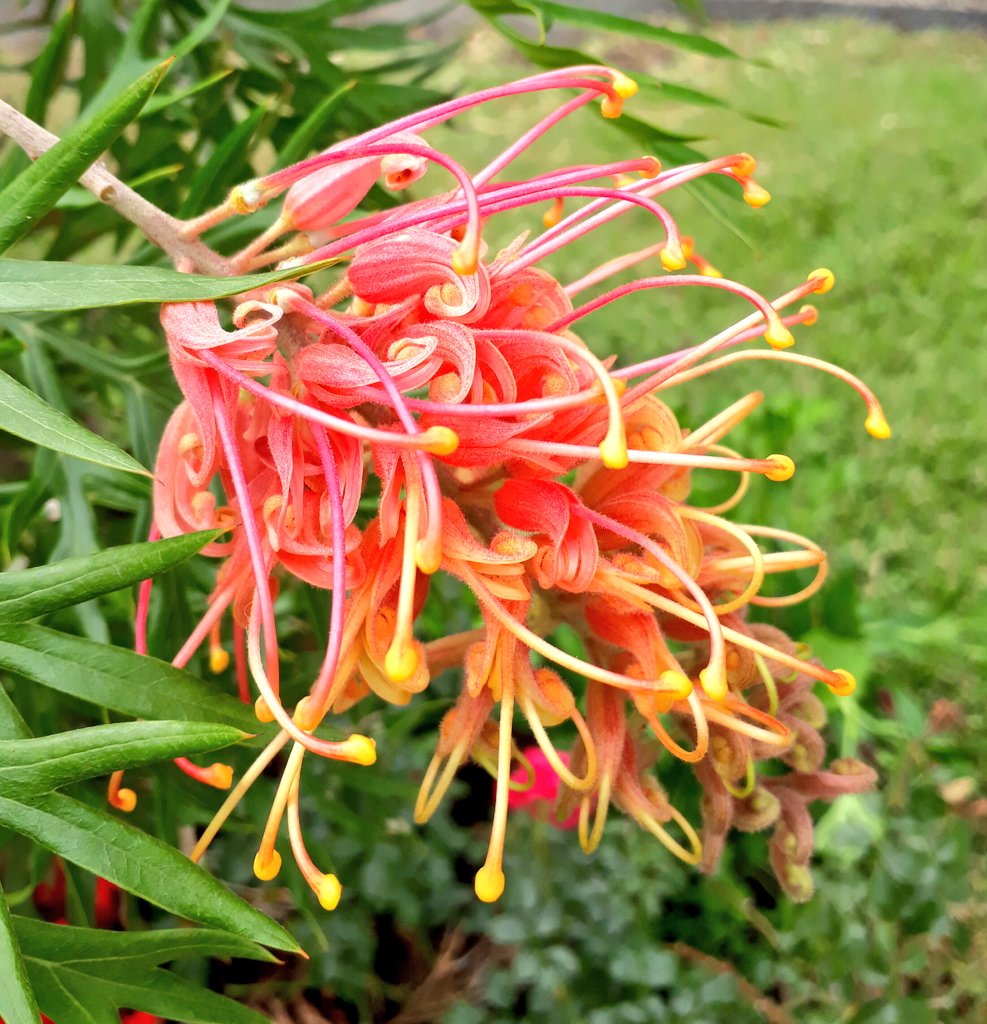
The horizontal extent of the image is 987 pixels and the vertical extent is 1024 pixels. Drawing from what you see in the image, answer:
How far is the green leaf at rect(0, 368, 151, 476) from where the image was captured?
33 cm

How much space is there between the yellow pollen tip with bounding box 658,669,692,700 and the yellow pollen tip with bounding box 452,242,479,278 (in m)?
0.17

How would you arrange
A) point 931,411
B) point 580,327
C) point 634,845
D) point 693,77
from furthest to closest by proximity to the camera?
point 693,77 < point 580,327 < point 931,411 < point 634,845

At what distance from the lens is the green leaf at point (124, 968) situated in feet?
1.35

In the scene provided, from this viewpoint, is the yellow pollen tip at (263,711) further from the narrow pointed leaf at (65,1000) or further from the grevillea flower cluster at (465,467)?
the narrow pointed leaf at (65,1000)

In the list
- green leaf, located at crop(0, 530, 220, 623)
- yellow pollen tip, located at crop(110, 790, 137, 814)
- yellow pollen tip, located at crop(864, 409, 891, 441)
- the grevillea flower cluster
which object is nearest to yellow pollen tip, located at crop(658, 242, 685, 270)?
the grevillea flower cluster

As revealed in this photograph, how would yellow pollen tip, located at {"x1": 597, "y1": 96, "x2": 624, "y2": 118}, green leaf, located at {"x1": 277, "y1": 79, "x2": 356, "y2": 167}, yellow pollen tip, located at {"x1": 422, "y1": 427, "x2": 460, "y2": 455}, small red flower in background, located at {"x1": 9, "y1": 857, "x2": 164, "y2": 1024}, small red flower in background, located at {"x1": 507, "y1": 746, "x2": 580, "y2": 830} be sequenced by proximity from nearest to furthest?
yellow pollen tip, located at {"x1": 422, "y1": 427, "x2": 460, "y2": 455} → yellow pollen tip, located at {"x1": 597, "y1": 96, "x2": 624, "y2": 118} → green leaf, located at {"x1": 277, "y1": 79, "x2": 356, "y2": 167} → small red flower in background, located at {"x1": 9, "y1": 857, "x2": 164, "y2": 1024} → small red flower in background, located at {"x1": 507, "y1": 746, "x2": 580, "y2": 830}

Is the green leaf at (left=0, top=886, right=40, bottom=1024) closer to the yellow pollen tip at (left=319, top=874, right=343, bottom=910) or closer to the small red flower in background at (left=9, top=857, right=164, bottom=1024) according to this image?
the yellow pollen tip at (left=319, top=874, right=343, bottom=910)

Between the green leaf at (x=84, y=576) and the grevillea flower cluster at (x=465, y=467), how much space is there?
33mm

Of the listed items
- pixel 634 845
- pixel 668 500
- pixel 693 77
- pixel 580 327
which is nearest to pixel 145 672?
pixel 668 500

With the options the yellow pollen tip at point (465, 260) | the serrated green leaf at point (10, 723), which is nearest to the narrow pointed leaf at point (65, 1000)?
the serrated green leaf at point (10, 723)

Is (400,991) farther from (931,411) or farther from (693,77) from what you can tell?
(693,77)

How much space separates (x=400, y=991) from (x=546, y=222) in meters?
0.77

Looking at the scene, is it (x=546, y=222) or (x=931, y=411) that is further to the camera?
(x=931, y=411)

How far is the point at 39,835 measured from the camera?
36 centimetres
